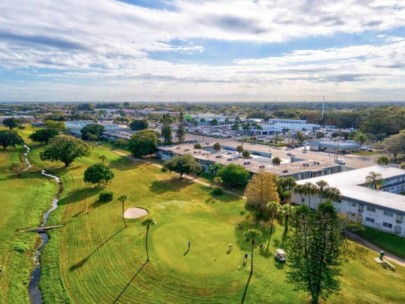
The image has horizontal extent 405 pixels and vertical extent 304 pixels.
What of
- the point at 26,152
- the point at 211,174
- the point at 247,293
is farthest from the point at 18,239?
the point at 26,152

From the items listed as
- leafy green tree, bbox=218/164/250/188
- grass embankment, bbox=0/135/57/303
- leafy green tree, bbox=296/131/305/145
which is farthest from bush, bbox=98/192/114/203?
leafy green tree, bbox=296/131/305/145

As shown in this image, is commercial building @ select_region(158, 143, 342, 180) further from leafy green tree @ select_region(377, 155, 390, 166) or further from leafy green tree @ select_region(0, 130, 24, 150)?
leafy green tree @ select_region(0, 130, 24, 150)

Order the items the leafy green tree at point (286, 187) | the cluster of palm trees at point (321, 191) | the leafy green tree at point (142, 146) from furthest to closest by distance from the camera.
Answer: the leafy green tree at point (142, 146) → the leafy green tree at point (286, 187) → the cluster of palm trees at point (321, 191)

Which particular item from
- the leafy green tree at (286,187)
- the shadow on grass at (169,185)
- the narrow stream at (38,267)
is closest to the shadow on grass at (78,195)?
the narrow stream at (38,267)

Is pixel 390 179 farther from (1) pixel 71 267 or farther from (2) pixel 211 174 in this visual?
(1) pixel 71 267

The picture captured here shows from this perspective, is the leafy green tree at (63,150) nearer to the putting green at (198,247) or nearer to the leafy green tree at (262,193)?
the putting green at (198,247)

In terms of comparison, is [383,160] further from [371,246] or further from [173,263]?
[173,263]
